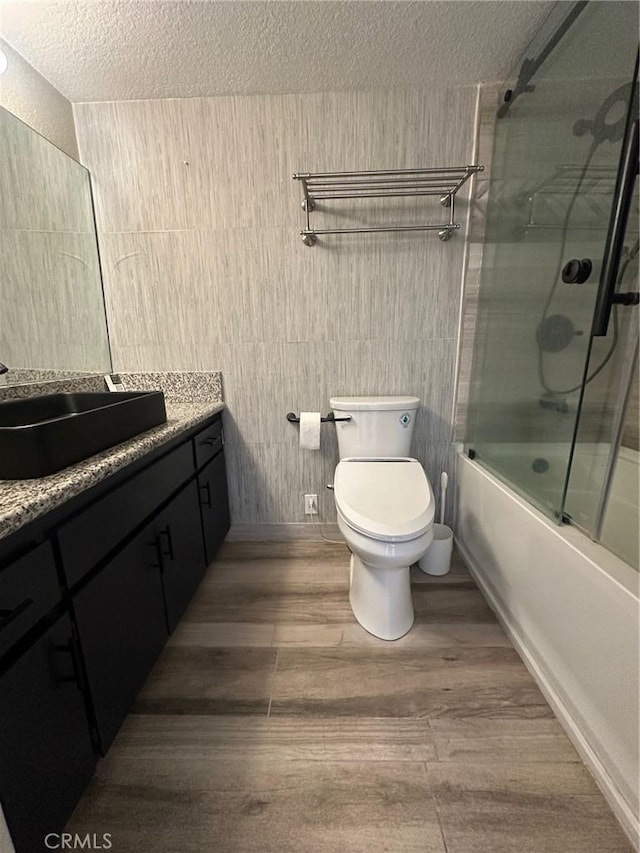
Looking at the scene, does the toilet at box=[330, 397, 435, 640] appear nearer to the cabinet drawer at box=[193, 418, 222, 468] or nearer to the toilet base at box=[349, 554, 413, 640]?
the toilet base at box=[349, 554, 413, 640]

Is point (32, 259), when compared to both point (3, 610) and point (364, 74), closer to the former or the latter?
point (3, 610)

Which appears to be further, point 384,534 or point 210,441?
point 210,441

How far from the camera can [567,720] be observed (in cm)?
94

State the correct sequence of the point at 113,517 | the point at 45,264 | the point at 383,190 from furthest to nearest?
the point at 383,190
the point at 45,264
the point at 113,517

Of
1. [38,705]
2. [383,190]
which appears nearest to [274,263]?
[383,190]

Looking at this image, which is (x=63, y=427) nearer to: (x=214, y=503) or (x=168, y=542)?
(x=168, y=542)

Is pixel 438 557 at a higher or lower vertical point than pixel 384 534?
lower

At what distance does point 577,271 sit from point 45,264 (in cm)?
201

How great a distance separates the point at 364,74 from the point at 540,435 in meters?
1.62

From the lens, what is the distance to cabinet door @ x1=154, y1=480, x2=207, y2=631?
3.74 feet

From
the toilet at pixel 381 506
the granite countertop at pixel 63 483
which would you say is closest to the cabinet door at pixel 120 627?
the granite countertop at pixel 63 483

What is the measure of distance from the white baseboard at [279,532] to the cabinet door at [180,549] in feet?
1.49

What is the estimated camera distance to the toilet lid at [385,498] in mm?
1129

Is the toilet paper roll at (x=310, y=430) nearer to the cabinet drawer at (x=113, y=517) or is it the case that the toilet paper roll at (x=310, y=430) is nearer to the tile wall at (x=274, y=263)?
the tile wall at (x=274, y=263)
